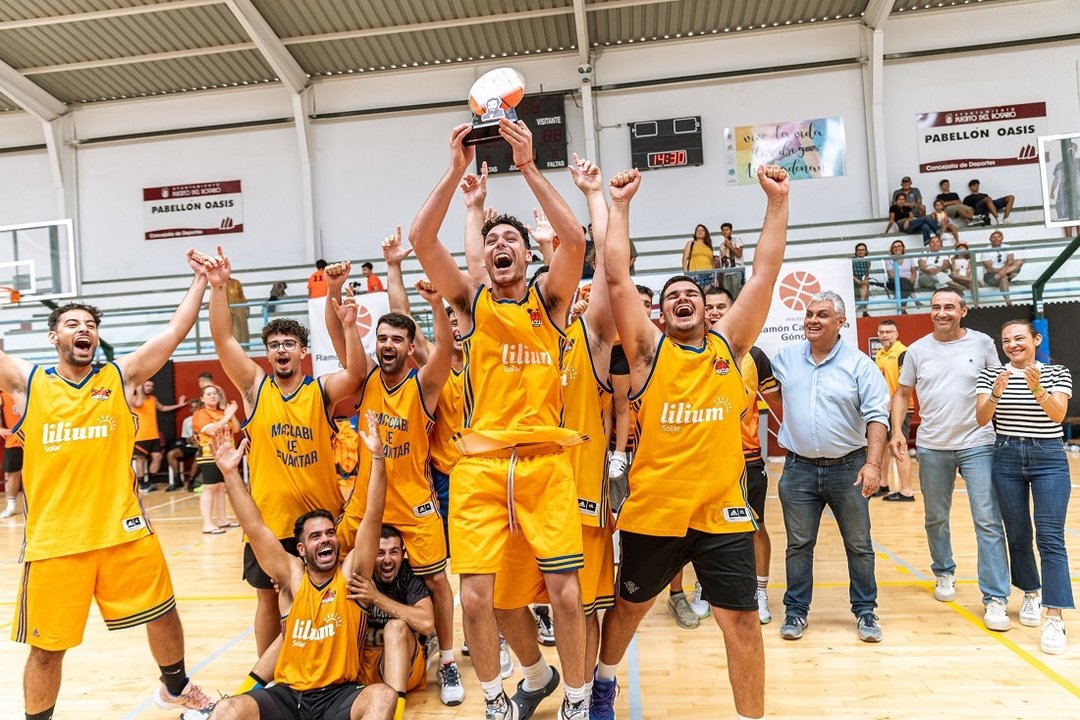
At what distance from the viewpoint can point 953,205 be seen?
1534 cm

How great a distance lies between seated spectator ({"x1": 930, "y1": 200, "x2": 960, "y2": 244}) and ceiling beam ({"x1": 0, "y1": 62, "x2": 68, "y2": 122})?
1932 cm

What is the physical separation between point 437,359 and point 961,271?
11.7m

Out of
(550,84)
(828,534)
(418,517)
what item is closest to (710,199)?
(550,84)

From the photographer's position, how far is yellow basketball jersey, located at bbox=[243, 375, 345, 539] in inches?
174

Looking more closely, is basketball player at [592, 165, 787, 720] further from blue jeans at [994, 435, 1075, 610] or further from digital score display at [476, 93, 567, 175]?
digital score display at [476, 93, 567, 175]

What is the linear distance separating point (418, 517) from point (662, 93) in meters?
14.3

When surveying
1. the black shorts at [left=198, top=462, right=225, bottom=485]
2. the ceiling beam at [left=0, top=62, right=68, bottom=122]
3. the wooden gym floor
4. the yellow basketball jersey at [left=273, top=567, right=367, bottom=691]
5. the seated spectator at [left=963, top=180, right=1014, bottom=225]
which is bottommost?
the wooden gym floor

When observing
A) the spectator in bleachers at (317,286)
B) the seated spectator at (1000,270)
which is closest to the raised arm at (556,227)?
the spectator in bleachers at (317,286)

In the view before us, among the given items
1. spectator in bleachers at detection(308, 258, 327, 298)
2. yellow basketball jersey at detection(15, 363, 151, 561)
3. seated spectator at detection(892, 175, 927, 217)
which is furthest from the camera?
seated spectator at detection(892, 175, 927, 217)

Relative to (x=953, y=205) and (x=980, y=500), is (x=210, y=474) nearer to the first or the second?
(x=980, y=500)

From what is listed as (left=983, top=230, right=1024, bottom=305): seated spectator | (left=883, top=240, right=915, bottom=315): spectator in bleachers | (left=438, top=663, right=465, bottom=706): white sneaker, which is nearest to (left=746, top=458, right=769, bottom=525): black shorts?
(left=438, top=663, right=465, bottom=706): white sneaker

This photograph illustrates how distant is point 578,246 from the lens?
11.8 feet

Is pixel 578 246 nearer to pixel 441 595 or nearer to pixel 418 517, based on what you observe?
pixel 418 517

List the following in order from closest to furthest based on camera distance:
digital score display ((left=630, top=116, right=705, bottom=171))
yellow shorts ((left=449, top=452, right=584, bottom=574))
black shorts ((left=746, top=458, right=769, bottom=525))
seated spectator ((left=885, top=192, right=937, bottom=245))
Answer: yellow shorts ((left=449, top=452, right=584, bottom=574)), black shorts ((left=746, top=458, right=769, bottom=525)), seated spectator ((left=885, top=192, right=937, bottom=245)), digital score display ((left=630, top=116, right=705, bottom=171))
